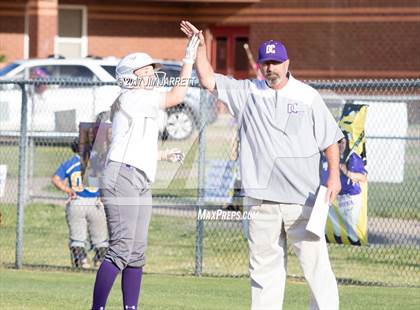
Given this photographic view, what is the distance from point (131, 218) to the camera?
7715mm

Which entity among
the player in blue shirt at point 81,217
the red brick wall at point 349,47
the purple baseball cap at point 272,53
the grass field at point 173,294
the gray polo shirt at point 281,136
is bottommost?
the grass field at point 173,294

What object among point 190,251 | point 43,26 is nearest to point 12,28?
point 43,26

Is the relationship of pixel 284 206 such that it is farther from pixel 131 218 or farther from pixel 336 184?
pixel 131 218

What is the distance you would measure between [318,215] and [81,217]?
561cm

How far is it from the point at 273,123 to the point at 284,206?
55 centimetres

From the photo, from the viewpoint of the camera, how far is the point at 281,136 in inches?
298

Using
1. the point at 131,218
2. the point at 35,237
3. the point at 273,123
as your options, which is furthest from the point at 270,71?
the point at 35,237

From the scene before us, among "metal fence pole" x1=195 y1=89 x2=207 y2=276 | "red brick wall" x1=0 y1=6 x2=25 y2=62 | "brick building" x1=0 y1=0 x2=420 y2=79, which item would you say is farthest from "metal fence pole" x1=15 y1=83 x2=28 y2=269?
"red brick wall" x1=0 y1=6 x2=25 y2=62

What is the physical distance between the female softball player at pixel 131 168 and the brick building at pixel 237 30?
22.4m

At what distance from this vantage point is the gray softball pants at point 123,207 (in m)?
7.67

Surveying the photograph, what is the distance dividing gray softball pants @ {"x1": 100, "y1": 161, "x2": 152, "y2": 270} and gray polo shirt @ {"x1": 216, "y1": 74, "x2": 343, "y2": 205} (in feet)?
2.34

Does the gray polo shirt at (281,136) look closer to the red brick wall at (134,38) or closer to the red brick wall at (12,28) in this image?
the red brick wall at (12,28)

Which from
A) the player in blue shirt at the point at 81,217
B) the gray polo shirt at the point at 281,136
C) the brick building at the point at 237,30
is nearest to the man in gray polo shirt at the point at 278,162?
the gray polo shirt at the point at 281,136

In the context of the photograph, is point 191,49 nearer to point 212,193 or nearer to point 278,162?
point 278,162
